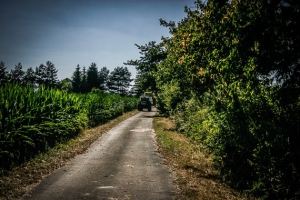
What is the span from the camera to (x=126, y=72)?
434 ft

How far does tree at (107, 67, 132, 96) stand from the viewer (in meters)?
129

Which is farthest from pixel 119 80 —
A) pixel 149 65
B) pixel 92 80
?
pixel 149 65

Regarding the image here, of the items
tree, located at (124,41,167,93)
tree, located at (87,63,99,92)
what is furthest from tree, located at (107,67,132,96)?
tree, located at (124,41,167,93)

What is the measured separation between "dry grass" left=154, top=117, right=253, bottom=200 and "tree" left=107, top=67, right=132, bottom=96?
11863 centimetres

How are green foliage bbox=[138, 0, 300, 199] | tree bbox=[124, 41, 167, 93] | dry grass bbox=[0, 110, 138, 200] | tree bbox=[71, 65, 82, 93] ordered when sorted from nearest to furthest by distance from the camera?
green foliage bbox=[138, 0, 300, 199] < dry grass bbox=[0, 110, 138, 200] < tree bbox=[124, 41, 167, 93] < tree bbox=[71, 65, 82, 93]

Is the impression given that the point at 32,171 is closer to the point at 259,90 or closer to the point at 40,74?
the point at 259,90

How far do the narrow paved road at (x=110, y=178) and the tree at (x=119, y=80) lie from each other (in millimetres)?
119694

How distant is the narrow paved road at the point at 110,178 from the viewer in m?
5.12

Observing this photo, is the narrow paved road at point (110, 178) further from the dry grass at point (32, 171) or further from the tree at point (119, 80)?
the tree at point (119, 80)

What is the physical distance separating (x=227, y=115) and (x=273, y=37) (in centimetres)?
258

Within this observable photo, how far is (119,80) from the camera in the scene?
130 metres

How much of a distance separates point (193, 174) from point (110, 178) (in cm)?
268

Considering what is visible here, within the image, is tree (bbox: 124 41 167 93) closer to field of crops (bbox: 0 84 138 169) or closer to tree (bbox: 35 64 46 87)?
field of crops (bbox: 0 84 138 169)

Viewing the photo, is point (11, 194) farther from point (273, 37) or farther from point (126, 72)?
point (126, 72)
